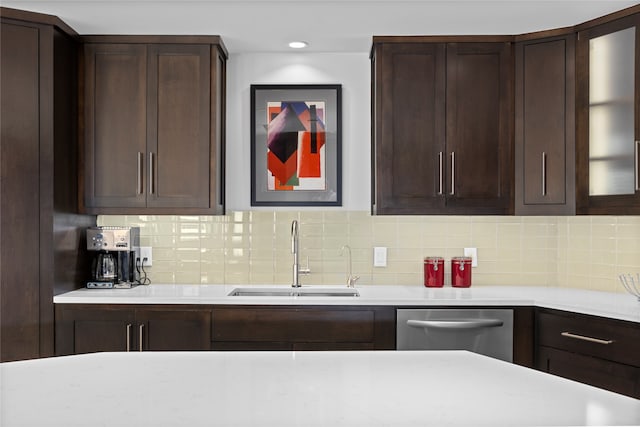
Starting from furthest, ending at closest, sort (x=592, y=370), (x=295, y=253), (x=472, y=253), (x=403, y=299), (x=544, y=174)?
(x=472, y=253), (x=295, y=253), (x=544, y=174), (x=403, y=299), (x=592, y=370)

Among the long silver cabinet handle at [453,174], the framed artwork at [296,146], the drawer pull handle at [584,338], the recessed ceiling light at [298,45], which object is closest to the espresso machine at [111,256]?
the framed artwork at [296,146]

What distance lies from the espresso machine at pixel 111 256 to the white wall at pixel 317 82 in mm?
703

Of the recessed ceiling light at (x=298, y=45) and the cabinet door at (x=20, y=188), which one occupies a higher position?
the recessed ceiling light at (x=298, y=45)

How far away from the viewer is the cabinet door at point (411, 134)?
9.96ft

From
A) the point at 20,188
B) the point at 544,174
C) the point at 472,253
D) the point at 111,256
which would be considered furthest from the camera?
the point at 472,253

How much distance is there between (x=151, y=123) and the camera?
303 centimetres

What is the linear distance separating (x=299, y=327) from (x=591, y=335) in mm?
1408

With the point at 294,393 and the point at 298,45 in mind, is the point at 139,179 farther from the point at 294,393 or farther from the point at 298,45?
the point at 294,393

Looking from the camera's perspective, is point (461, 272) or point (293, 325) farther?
point (461, 272)

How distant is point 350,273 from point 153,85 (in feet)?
5.34

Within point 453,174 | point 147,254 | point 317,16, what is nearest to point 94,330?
point 147,254

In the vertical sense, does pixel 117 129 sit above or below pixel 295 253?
above

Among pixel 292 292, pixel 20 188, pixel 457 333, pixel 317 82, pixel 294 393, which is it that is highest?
pixel 317 82

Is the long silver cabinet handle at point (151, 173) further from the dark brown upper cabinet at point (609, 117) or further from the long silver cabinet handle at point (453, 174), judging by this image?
the dark brown upper cabinet at point (609, 117)
